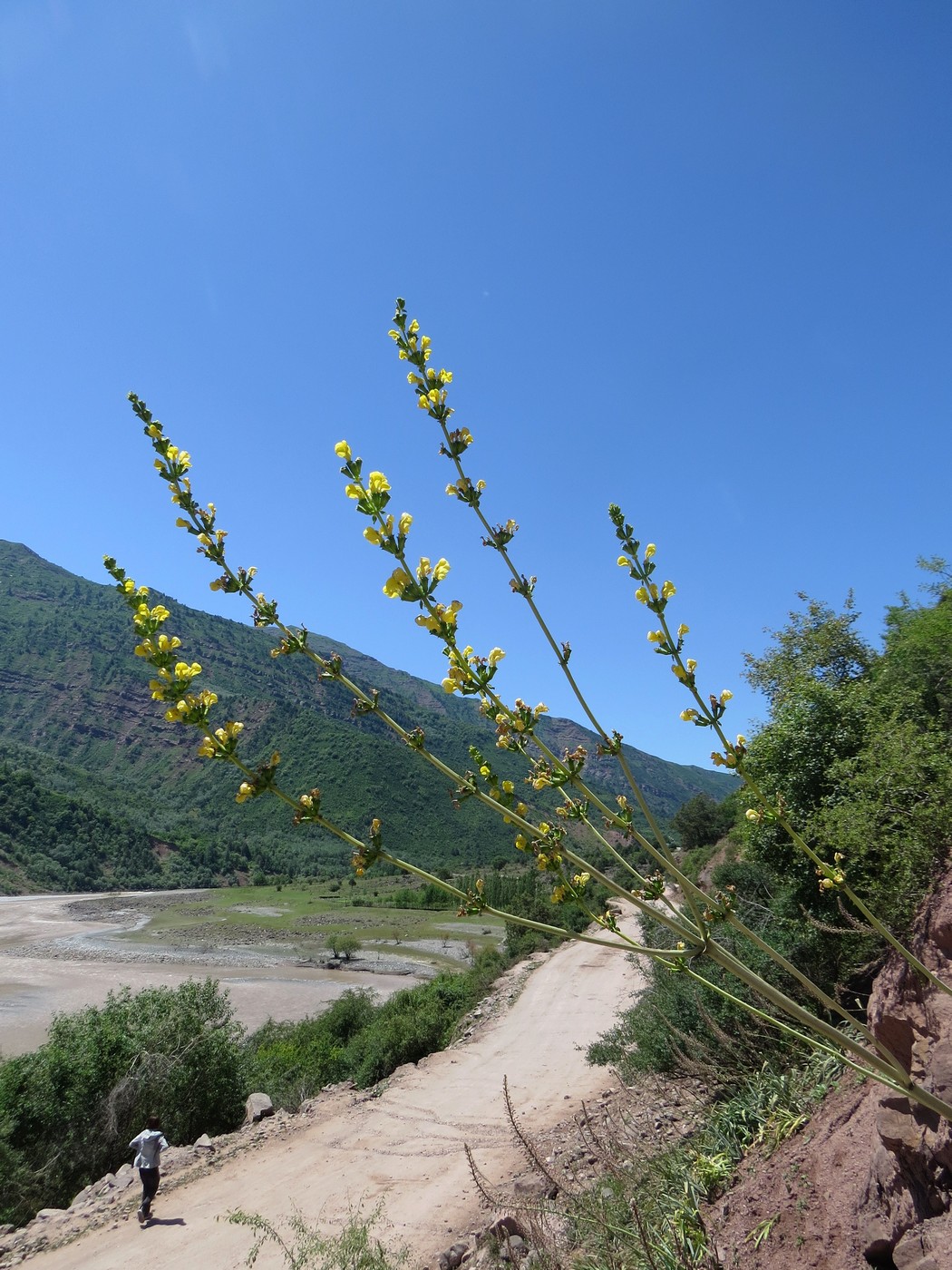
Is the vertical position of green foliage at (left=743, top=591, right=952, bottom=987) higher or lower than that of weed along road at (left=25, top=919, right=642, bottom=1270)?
higher

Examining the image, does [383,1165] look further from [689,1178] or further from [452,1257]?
[689,1178]

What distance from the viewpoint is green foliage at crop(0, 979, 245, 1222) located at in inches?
512

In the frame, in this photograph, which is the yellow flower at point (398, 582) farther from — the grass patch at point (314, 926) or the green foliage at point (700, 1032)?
the grass patch at point (314, 926)

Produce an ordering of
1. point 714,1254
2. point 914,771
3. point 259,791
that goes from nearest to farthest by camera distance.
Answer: point 259,791, point 714,1254, point 914,771

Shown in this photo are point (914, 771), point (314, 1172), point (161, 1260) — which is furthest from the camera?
point (314, 1172)

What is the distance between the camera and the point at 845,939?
26.3ft

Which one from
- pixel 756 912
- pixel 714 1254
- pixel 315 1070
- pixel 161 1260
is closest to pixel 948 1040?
pixel 714 1254

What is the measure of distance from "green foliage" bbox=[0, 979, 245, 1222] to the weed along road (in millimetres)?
2410

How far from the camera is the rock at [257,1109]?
14.2m

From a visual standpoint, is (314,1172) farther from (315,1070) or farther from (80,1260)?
(315,1070)

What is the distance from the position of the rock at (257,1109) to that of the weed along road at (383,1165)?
36.8 inches

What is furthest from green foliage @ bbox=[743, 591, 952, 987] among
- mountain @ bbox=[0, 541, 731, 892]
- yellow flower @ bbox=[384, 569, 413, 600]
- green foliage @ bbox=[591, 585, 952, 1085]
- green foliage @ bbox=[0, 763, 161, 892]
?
green foliage @ bbox=[0, 763, 161, 892]

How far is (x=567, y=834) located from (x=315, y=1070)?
20.3 meters

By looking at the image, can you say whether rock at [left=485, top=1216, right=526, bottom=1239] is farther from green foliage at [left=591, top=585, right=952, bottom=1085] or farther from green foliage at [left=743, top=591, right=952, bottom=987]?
green foliage at [left=743, top=591, right=952, bottom=987]
